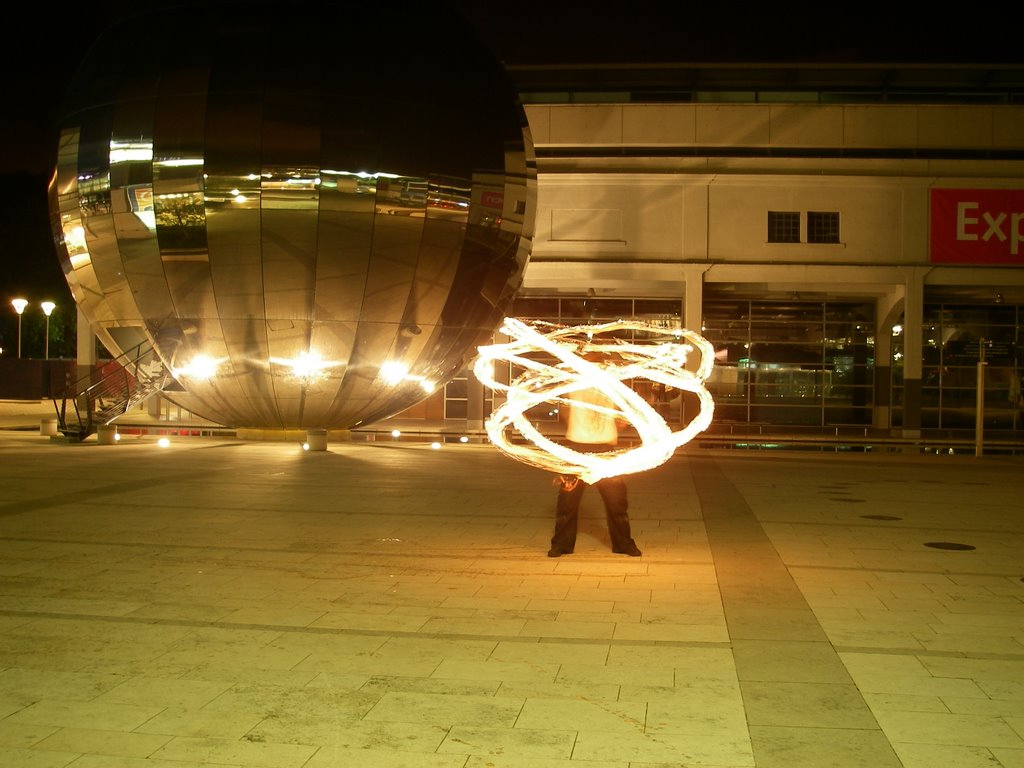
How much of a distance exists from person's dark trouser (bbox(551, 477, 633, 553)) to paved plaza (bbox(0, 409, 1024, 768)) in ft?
0.87

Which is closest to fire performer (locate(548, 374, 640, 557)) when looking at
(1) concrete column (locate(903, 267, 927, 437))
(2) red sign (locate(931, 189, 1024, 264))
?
(1) concrete column (locate(903, 267, 927, 437))

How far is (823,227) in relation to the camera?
34.3m

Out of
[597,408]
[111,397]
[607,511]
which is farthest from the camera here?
[111,397]

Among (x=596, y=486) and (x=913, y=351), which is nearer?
(x=596, y=486)

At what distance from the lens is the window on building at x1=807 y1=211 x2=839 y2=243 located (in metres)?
34.3

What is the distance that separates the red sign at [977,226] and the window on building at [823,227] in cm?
278

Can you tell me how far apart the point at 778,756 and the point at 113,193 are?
12207 millimetres

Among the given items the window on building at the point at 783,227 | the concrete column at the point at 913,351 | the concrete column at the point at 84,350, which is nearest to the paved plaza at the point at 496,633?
the concrete column at the point at 913,351

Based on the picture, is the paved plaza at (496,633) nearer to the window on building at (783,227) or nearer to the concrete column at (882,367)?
the window on building at (783,227)

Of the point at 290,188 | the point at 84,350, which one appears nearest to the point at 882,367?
the point at 84,350

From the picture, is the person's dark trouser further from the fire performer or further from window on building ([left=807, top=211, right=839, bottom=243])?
window on building ([left=807, top=211, right=839, bottom=243])

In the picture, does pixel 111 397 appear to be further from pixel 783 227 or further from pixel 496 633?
pixel 496 633

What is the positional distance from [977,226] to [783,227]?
5.53m

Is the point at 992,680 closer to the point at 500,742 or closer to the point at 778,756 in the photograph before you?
the point at 778,756
